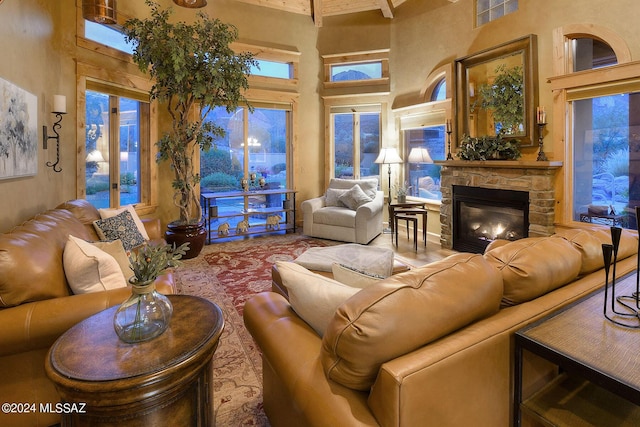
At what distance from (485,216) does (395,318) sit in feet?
14.5

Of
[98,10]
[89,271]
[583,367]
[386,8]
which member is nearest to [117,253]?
[89,271]

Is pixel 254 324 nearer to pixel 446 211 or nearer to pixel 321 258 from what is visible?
pixel 321 258

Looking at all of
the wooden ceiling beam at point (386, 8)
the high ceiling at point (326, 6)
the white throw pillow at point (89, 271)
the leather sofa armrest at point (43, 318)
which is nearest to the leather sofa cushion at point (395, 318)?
the leather sofa armrest at point (43, 318)

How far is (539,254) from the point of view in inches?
53.1

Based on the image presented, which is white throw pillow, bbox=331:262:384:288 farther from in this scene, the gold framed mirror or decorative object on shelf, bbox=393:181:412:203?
decorative object on shelf, bbox=393:181:412:203

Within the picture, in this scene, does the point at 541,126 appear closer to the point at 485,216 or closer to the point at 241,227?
the point at 485,216

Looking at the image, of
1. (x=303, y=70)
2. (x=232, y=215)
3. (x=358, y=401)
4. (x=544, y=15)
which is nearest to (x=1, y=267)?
(x=358, y=401)

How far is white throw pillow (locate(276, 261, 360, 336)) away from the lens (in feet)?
4.08

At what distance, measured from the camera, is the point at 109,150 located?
194 inches

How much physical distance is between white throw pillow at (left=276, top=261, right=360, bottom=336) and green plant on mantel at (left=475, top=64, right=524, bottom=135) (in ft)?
13.8

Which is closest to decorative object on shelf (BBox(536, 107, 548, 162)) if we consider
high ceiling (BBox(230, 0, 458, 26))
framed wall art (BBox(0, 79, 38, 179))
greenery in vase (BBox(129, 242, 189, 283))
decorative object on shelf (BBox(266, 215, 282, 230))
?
high ceiling (BBox(230, 0, 458, 26))

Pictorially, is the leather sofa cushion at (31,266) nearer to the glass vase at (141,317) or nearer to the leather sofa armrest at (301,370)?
the glass vase at (141,317)

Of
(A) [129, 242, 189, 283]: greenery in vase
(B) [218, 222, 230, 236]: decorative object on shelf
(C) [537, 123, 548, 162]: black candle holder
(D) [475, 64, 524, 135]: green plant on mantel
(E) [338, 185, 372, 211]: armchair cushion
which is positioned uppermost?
(D) [475, 64, 524, 135]: green plant on mantel

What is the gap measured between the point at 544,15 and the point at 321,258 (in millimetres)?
4045
